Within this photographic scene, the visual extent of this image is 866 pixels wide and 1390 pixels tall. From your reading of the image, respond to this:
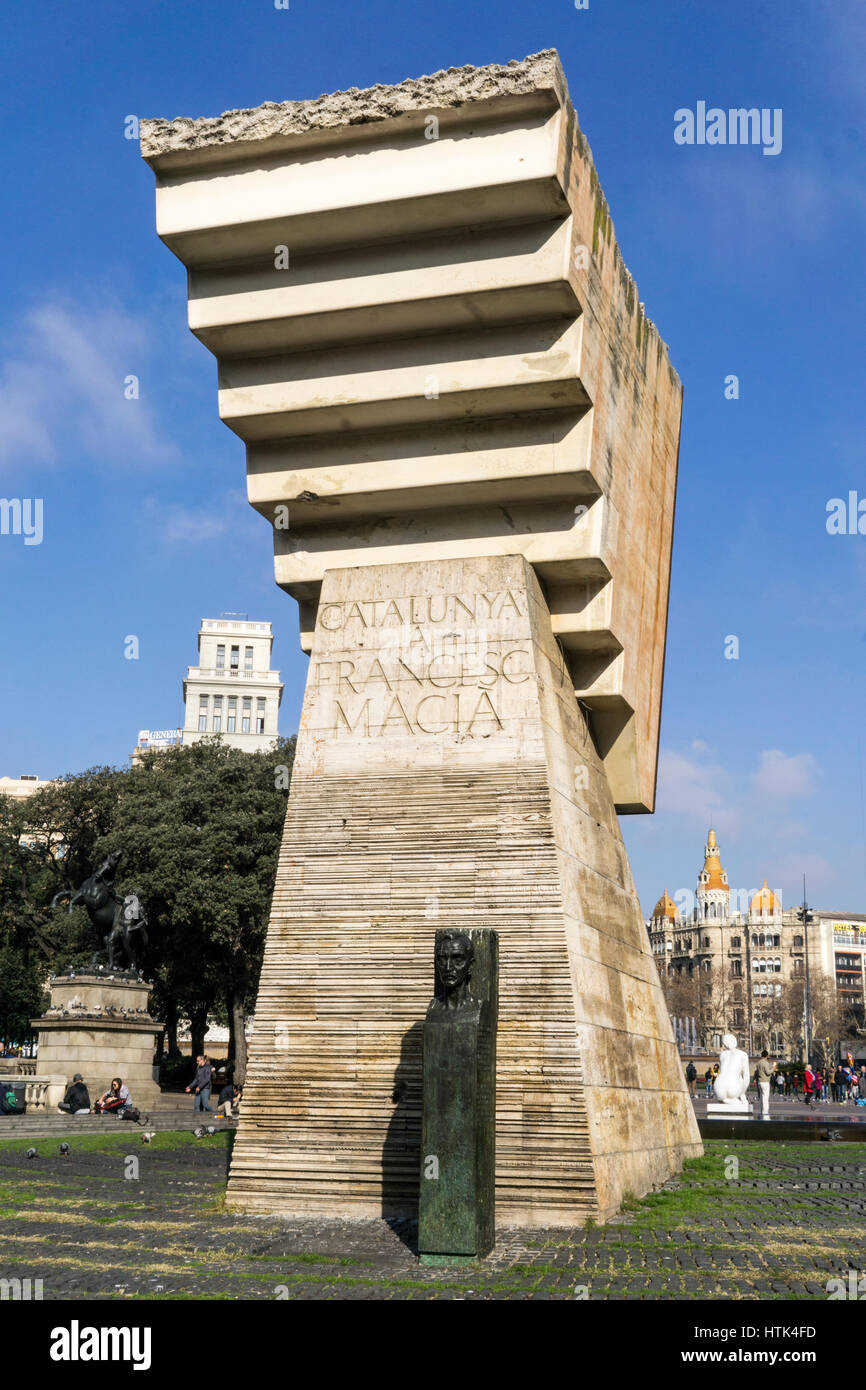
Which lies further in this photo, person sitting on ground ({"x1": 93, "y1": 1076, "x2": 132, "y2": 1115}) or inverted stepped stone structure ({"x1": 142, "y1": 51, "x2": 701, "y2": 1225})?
person sitting on ground ({"x1": 93, "y1": 1076, "x2": 132, "y2": 1115})

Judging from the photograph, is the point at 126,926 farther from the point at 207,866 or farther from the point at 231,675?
the point at 231,675

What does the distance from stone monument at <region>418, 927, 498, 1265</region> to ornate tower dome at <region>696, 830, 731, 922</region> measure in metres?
134

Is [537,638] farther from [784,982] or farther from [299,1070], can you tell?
[784,982]

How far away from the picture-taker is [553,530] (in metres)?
15.3

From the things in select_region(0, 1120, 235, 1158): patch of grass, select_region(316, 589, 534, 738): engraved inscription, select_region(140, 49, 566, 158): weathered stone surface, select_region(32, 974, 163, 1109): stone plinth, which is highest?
select_region(140, 49, 566, 158): weathered stone surface

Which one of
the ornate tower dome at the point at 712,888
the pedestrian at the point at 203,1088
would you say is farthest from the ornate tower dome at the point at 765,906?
the pedestrian at the point at 203,1088

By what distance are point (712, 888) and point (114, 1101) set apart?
128m

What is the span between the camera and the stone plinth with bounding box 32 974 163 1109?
92.2 feet

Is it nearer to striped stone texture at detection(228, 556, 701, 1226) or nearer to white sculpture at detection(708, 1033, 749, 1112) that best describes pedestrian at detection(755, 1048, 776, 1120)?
white sculpture at detection(708, 1033, 749, 1112)

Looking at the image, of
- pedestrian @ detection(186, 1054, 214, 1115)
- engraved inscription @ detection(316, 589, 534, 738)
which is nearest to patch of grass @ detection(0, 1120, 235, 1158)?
pedestrian @ detection(186, 1054, 214, 1115)

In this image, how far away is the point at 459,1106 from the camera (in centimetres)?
1047

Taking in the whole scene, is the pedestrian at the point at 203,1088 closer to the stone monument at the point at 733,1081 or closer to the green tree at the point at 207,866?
the green tree at the point at 207,866

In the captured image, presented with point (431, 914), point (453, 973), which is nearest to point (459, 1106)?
point (453, 973)
